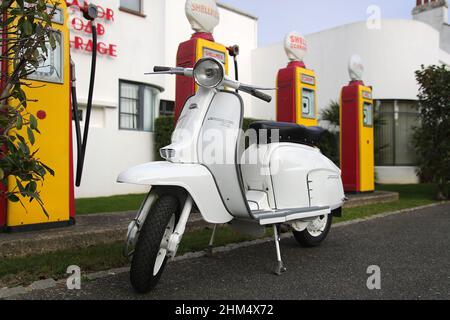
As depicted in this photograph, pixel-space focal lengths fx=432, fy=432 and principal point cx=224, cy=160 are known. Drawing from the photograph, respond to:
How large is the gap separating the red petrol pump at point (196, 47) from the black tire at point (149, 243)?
2.91 m

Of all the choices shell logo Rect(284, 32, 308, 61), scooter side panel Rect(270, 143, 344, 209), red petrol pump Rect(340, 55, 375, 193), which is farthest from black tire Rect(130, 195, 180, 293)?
red petrol pump Rect(340, 55, 375, 193)

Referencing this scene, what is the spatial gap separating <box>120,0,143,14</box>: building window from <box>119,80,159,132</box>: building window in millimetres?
1669

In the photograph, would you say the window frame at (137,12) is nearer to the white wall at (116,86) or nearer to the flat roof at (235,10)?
the white wall at (116,86)

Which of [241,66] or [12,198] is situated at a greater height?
[241,66]

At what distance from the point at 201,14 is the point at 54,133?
265cm

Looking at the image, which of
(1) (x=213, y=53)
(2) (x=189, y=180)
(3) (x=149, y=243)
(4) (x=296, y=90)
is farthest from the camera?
(4) (x=296, y=90)

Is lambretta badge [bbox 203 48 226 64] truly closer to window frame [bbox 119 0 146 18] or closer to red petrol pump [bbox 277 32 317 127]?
red petrol pump [bbox 277 32 317 127]

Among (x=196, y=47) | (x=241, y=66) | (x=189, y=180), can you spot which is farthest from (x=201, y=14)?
(x=241, y=66)

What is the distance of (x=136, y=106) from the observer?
10.3 m

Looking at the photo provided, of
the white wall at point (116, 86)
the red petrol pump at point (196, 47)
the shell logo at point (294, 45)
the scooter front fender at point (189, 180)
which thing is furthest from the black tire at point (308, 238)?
the white wall at point (116, 86)

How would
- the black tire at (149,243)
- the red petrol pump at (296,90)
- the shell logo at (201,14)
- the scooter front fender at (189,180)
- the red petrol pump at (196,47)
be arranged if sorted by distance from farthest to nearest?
the red petrol pump at (296,90), the shell logo at (201,14), the red petrol pump at (196,47), the scooter front fender at (189,180), the black tire at (149,243)

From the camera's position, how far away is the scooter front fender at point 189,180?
9.09 ft

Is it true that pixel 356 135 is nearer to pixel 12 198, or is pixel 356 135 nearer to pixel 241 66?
pixel 12 198

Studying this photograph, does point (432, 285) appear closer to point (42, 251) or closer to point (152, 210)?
point (152, 210)
